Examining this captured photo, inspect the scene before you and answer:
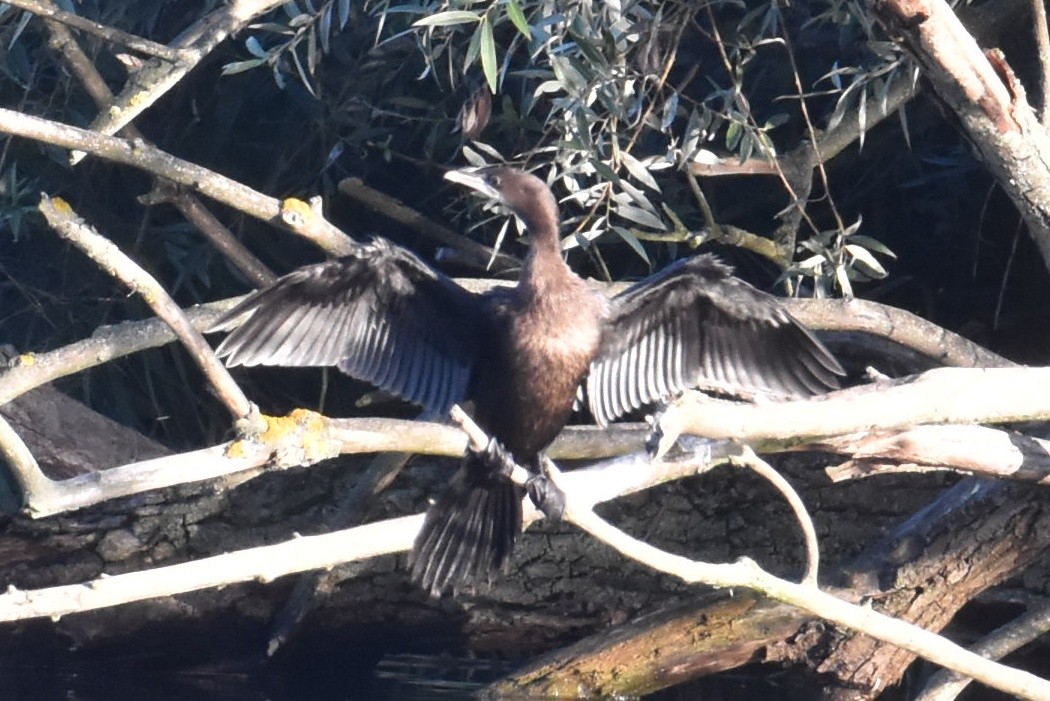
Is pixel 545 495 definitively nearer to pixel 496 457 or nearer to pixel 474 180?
pixel 496 457

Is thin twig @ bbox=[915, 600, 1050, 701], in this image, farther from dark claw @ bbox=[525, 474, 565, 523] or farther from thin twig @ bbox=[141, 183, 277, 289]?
thin twig @ bbox=[141, 183, 277, 289]

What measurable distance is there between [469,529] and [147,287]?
3.19 feet

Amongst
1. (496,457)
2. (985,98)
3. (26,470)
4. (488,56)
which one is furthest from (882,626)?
(26,470)

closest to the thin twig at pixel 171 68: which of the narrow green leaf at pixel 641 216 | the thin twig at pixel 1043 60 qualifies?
the narrow green leaf at pixel 641 216

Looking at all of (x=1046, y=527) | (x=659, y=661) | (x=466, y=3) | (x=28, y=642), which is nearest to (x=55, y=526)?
(x=28, y=642)

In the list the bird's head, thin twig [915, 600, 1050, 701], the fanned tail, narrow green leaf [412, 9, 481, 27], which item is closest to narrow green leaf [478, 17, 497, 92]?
narrow green leaf [412, 9, 481, 27]

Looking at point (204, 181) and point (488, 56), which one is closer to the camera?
point (488, 56)

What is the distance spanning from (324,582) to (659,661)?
3.26 feet

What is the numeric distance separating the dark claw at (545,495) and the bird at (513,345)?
0.18 meters

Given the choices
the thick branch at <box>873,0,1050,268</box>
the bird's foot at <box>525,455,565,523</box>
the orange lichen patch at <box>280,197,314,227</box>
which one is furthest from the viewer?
the orange lichen patch at <box>280,197,314,227</box>

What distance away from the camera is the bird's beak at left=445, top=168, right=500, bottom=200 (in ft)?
9.71

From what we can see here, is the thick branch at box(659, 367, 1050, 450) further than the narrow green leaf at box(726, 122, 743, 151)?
No

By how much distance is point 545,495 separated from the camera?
258 centimetres

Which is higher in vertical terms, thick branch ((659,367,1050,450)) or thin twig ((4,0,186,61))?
thin twig ((4,0,186,61))
